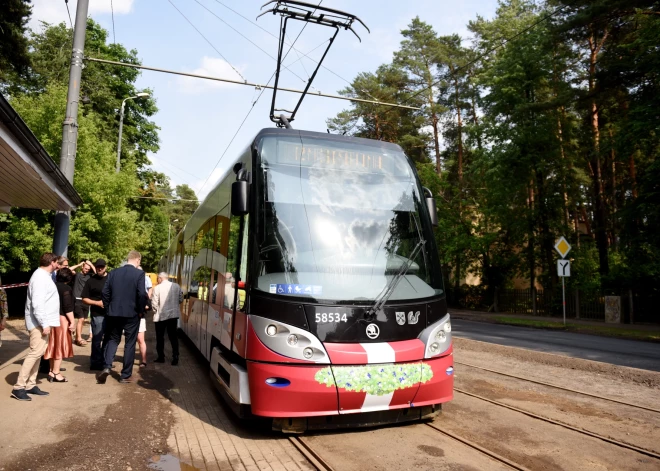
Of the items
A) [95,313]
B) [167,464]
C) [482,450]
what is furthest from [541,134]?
[167,464]

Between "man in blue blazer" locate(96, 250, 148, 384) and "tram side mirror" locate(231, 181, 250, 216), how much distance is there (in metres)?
3.20

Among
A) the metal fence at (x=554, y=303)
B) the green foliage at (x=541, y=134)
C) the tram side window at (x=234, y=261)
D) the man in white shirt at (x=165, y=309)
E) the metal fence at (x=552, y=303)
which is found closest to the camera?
the tram side window at (x=234, y=261)

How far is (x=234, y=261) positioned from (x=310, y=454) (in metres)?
2.44

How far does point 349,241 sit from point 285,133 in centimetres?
155

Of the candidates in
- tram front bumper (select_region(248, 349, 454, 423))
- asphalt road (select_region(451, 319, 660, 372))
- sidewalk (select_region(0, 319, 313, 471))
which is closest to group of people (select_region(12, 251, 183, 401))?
sidewalk (select_region(0, 319, 313, 471))

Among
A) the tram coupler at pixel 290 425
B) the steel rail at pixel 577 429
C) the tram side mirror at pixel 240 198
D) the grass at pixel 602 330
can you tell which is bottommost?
the steel rail at pixel 577 429

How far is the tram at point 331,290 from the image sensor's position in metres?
5.13

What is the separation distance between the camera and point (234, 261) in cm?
629

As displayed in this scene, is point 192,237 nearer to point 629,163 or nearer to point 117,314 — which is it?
point 117,314

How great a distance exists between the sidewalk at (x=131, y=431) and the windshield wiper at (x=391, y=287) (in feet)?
4.97

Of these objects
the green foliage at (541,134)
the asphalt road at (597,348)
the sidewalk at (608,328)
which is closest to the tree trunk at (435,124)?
the green foliage at (541,134)

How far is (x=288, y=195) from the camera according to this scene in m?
5.81

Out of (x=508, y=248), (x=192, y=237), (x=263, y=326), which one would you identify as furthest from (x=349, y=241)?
(x=508, y=248)

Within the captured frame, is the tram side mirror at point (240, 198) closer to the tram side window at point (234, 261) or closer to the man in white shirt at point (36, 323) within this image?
the tram side window at point (234, 261)
